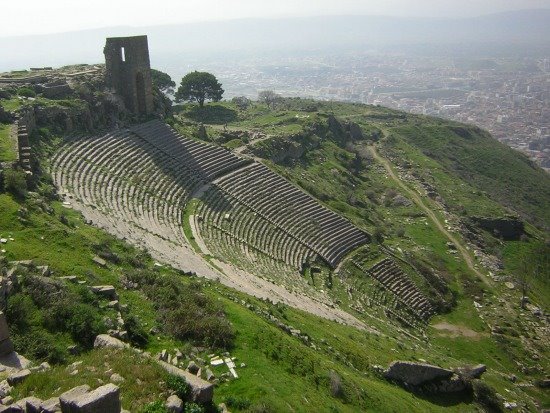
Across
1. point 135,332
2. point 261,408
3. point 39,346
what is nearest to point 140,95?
point 135,332

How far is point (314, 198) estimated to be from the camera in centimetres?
3669

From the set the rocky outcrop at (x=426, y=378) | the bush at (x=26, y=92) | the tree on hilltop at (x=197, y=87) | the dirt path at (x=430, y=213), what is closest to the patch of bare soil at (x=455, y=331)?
the dirt path at (x=430, y=213)

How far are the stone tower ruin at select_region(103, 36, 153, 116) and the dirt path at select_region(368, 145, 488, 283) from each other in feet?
86.7

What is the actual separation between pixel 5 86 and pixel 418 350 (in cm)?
2980

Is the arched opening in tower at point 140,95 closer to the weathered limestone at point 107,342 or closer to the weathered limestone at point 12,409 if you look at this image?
the weathered limestone at point 107,342

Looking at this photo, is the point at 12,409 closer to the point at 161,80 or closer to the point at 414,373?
the point at 414,373

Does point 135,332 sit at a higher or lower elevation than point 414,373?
higher

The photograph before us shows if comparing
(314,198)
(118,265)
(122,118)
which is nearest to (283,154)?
(314,198)

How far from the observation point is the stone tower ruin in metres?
37.1

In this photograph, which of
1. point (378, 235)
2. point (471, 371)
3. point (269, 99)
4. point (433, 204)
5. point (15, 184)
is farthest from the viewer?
point (269, 99)

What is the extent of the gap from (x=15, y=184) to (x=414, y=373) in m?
15.9

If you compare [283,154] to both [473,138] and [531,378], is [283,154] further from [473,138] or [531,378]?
[473,138]

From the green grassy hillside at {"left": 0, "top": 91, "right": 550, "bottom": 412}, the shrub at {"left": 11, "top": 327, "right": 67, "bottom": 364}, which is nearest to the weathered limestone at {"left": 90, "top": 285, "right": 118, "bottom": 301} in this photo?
the green grassy hillside at {"left": 0, "top": 91, "right": 550, "bottom": 412}

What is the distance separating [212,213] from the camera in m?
29.7
